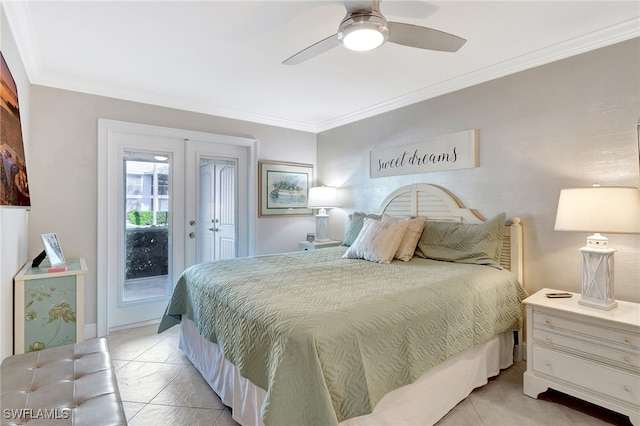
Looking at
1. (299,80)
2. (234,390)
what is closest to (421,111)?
(299,80)

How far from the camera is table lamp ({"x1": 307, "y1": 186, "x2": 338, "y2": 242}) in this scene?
4.09 meters

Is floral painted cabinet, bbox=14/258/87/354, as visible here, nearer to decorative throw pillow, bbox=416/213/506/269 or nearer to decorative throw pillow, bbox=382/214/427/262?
decorative throw pillow, bbox=382/214/427/262

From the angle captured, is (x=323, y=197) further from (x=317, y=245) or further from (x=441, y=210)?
(x=441, y=210)

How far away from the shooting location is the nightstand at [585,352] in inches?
67.2

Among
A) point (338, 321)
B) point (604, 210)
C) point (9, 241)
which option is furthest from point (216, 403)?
point (604, 210)

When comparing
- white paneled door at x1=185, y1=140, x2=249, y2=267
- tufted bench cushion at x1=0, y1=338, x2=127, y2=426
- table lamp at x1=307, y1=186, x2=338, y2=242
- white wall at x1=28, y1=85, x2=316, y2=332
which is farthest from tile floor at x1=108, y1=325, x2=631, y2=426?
table lamp at x1=307, y1=186, x2=338, y2=242

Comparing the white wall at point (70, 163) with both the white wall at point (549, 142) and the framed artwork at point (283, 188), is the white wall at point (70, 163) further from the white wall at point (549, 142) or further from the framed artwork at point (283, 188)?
the white wall at point (549, 142)

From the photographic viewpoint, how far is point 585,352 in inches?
73.0

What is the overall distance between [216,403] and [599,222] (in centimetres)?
249

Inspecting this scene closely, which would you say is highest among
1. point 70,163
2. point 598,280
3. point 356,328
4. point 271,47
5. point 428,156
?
point 271,47

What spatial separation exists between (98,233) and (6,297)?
4.07ft

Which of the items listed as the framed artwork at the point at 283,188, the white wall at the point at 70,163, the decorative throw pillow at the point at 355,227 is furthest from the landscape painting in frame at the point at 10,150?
the decorative throw pillow at the point at 355,227

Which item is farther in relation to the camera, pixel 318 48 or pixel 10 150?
pixel 318 48

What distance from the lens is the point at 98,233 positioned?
3.04m
